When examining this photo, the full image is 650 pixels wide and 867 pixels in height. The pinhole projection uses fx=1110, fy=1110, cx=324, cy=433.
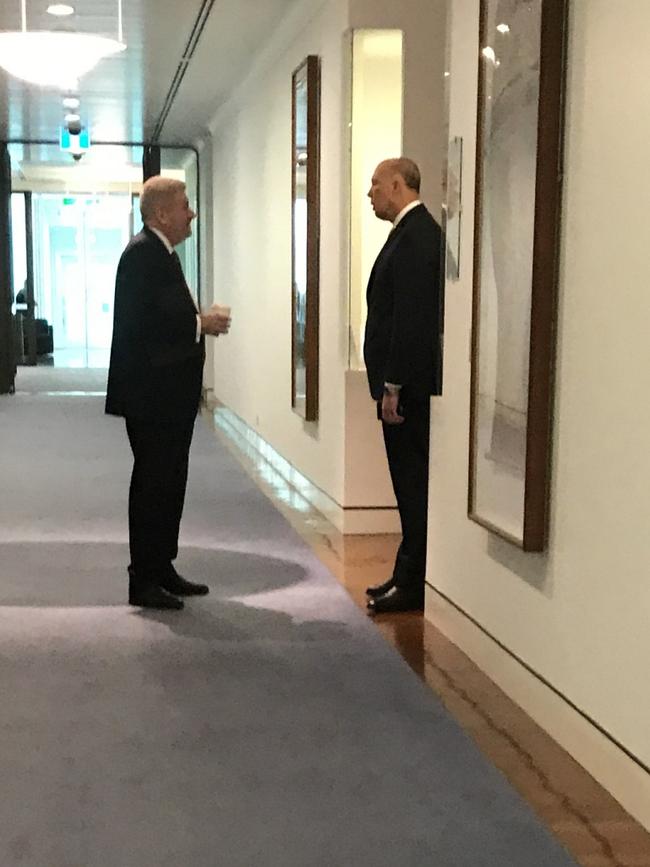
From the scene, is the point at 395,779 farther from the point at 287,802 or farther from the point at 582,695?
the point at 582,695

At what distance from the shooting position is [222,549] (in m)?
5.30

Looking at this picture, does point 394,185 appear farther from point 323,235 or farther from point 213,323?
point 323,235

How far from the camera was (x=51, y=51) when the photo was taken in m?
5.53

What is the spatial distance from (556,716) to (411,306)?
5.43 feet

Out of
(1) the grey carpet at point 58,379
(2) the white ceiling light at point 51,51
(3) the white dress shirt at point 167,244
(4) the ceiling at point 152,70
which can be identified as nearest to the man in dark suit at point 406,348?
(3) the white dress shirt at point 167,244

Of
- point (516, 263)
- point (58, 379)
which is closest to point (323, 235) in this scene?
point (516, 263)

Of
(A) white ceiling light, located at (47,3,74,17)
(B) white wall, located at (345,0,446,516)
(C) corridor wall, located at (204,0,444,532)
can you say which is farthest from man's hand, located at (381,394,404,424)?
(A) white ceiling light, located at (47,3,74,17)

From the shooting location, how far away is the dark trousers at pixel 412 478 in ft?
14.2

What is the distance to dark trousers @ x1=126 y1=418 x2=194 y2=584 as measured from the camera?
423 cm

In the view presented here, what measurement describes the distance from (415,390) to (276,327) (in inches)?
160

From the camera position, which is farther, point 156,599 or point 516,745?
point 156,599

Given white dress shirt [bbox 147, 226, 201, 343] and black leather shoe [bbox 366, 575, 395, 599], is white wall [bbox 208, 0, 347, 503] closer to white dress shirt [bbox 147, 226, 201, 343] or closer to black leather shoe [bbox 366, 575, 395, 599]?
black leather shoe [bbox 366, 575, 395, 599]

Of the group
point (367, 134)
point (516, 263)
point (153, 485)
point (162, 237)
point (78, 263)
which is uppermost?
point (367, 134)

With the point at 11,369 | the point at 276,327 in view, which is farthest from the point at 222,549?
the point at 11,369
